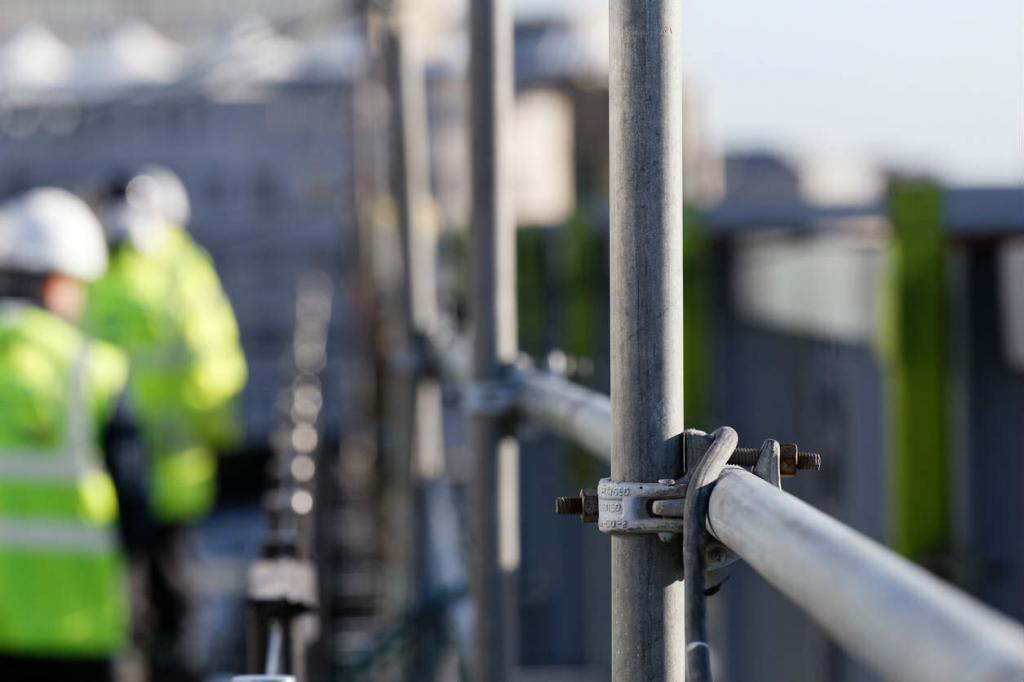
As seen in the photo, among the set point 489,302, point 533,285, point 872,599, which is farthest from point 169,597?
point 872,599

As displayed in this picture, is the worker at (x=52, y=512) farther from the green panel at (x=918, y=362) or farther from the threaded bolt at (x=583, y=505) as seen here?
the threaded bolt at (x=583, y=505)

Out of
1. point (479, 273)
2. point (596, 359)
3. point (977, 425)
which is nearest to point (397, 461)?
point (596, 359)

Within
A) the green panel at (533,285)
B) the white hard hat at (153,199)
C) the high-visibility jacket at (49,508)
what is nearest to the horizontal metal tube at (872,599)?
the high-visibility jacket at (49,508)

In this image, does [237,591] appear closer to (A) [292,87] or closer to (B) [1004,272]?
(B) [1004,272]

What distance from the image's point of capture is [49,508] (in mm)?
3838

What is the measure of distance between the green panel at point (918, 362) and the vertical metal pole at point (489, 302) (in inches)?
76.8

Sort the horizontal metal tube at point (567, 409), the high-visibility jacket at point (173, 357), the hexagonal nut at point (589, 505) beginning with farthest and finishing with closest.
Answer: the high-visibility jacket at point (173, 357) < the horizontal metal tube at point (567, 409) < the hexagonal nut at point (589, 505)

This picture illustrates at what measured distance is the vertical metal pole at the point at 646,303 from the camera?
52.1 inches

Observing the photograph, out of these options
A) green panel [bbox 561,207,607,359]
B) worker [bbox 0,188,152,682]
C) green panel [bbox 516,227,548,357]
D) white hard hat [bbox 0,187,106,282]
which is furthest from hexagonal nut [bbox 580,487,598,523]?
green panel [bbox 516,227,548,357]

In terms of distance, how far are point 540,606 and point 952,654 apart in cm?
731

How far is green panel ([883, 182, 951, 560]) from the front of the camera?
4281mm

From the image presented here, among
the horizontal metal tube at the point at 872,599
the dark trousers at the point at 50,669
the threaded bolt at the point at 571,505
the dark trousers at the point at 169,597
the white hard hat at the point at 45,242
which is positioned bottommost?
the dark trousers at the point at 169,597

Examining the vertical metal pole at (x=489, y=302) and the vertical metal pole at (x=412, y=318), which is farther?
the vertical metal pole at (x=412, y=318)

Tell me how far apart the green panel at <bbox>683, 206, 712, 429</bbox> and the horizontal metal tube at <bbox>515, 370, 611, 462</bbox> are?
13.9 ft
